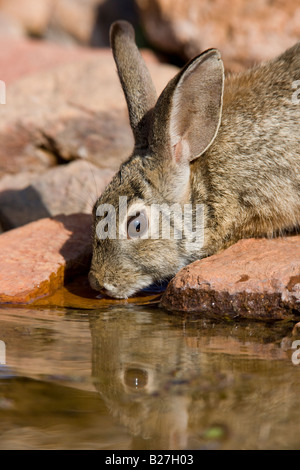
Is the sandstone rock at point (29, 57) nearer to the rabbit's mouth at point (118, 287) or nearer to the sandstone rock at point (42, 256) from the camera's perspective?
the sandstone rock at point (42, 256)

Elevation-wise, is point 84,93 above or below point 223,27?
below

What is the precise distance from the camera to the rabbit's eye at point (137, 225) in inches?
211

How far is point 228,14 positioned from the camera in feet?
34.5

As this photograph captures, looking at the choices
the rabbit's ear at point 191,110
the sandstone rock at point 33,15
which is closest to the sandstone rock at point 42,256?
the rabbit's ear at point 191,110

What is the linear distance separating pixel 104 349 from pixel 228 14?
769 centimetres

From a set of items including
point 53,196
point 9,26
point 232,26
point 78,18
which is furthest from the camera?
point 9,26

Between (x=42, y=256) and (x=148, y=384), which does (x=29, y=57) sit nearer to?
(x=42, y=256)

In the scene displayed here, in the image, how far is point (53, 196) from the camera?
7.80m

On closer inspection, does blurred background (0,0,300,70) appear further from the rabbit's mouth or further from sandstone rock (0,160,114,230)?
the rabbit's mouth

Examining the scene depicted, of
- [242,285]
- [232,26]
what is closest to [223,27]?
[232,26]

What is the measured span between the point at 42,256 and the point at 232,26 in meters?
6.11

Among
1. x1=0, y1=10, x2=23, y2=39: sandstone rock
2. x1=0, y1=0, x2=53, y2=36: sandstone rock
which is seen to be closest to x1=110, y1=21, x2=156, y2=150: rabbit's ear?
x1=0, y1=10, x2=23, y2=39: sandstone rock

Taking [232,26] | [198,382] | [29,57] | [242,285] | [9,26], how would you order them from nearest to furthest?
[198,382]
[242,285]
[232,26]
[29,57]
[9,26]

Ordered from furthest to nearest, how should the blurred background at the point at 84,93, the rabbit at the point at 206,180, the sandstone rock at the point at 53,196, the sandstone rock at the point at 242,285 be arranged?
the blurred background at the point at 84,93, the sandstone rock at the point at 53,196, the rabbit at the point at 206,180, the sandstone rock at the point at 242,285
